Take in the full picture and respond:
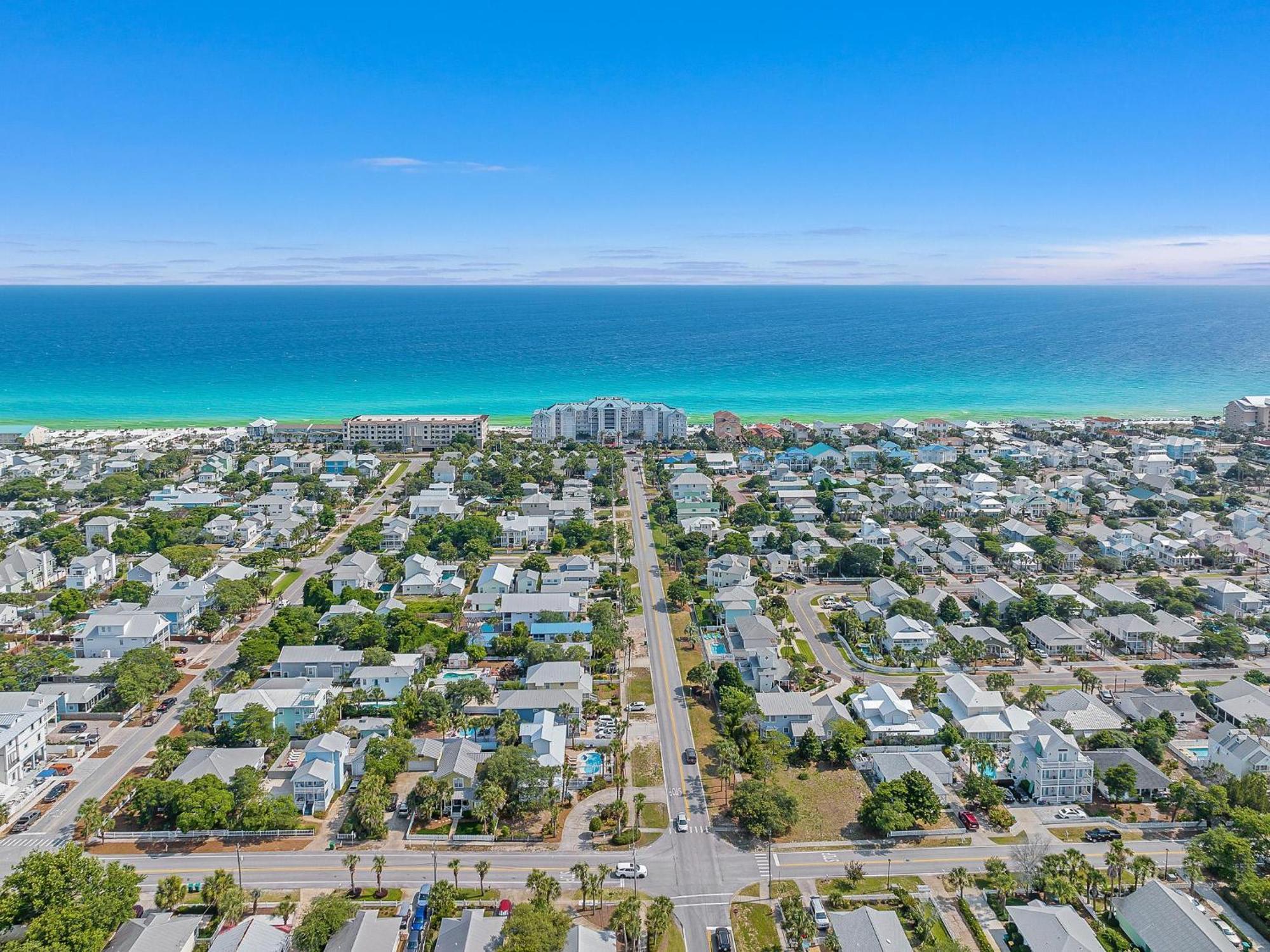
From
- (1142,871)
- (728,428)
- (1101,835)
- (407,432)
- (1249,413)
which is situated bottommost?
(1101,835)

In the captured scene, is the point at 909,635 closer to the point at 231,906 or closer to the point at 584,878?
the point at 584,878

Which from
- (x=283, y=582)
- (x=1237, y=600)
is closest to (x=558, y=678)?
(x=283, y=582)

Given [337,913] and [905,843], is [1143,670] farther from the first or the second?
[337,913]

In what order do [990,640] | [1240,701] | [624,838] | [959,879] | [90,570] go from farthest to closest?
[90,570] → [990,640] → [1240,701] → [624,838] → [959,879]

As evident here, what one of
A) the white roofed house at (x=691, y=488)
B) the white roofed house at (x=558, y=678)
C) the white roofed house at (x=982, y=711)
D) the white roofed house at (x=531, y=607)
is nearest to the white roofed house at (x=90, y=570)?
the white roofed house at (x=531, y=607)

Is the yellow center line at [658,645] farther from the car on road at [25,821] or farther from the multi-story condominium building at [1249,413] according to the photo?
the multi-story condominium building at [1249,413]

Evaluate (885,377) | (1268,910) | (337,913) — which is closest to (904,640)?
(1268,910)
